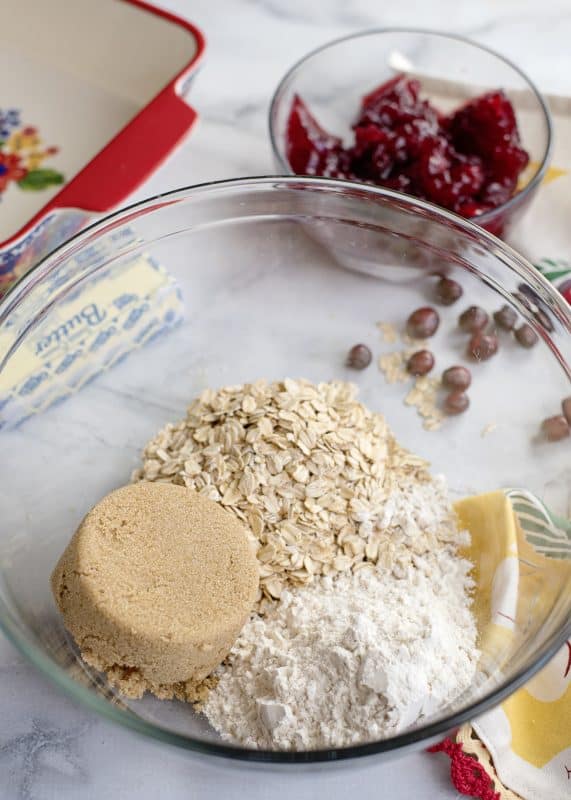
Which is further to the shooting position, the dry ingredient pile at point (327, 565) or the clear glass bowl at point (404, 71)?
the clear glass bowl at point (404, 71)

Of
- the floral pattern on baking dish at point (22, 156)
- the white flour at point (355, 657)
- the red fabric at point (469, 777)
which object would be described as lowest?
the floral pattern on baking dish at point (22, 156)

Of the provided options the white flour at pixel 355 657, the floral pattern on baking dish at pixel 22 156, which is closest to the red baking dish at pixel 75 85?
the floral pattern on baking dish at pixel 22 156

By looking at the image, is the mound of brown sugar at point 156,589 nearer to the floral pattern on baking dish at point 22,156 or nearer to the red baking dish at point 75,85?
the red baking dish at point 75,85

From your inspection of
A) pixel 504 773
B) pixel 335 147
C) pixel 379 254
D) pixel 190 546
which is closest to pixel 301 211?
pixel 379 254

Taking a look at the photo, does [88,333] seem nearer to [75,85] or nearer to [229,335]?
[229,335]

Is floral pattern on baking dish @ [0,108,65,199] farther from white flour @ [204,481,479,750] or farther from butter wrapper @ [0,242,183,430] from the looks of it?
white flour @ [204,481,479,750]

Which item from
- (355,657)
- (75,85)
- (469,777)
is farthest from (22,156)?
(469,777)
